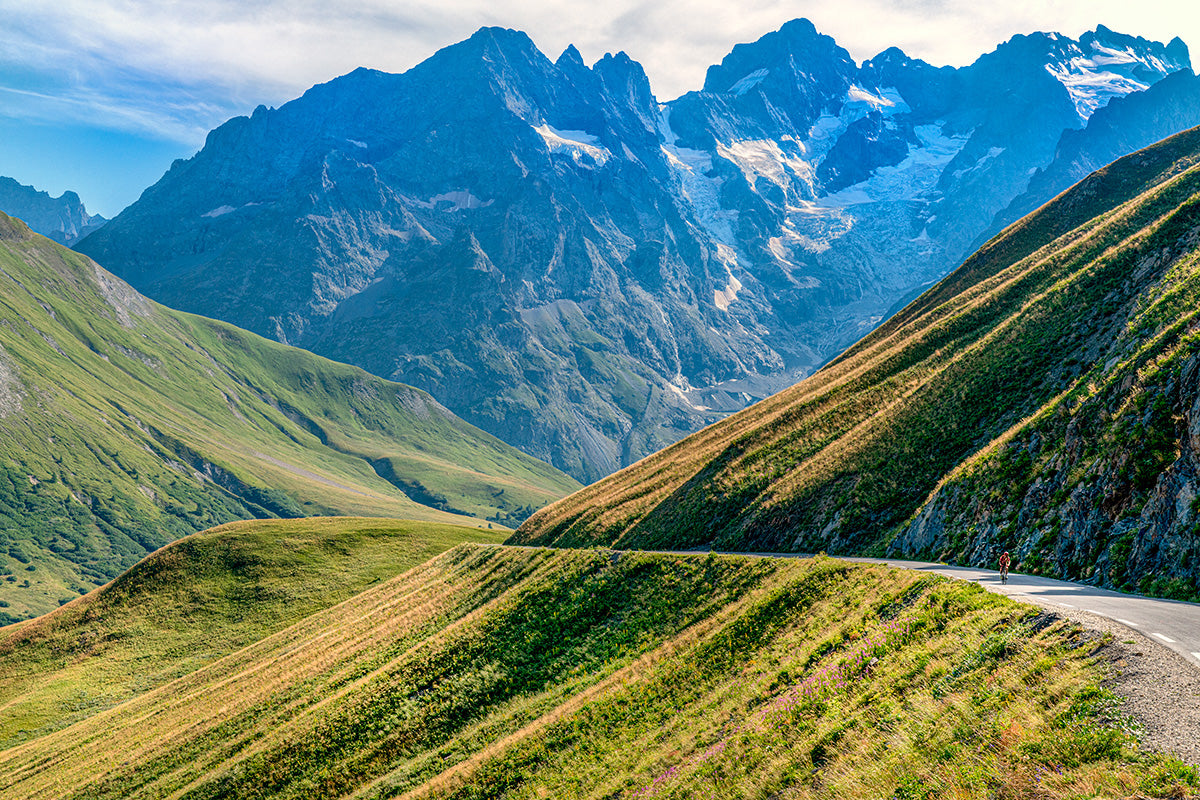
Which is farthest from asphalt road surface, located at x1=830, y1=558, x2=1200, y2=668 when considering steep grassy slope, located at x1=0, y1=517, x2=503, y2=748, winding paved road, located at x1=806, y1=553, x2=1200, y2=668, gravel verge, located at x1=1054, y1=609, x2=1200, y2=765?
steep grassy slope, located at x1=0, y1=517, x2=503, y2=748

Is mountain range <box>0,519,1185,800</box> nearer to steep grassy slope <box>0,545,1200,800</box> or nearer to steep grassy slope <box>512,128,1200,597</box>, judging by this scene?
steep grassy slope <box>0,545,1200,800</box>

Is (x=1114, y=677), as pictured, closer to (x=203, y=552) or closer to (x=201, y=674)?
(x=201, y=674)

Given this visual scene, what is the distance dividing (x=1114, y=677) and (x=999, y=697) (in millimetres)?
1843

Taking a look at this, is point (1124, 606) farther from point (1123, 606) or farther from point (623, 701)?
point (623, 701)

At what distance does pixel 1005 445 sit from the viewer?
105 ft

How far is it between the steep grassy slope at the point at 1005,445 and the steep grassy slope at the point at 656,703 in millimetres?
7547

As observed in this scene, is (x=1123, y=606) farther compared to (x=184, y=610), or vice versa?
(x=184, y=610)

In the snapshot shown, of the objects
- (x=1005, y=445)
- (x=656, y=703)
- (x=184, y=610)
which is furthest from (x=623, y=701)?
(x=184, y=610)

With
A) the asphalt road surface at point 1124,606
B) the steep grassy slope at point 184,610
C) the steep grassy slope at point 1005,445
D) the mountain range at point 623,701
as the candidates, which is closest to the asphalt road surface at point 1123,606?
the asphalt road surface at point 1124,606

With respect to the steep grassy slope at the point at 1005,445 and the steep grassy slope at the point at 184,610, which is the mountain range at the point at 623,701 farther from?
the steep grassy slope at the point at 1005,445

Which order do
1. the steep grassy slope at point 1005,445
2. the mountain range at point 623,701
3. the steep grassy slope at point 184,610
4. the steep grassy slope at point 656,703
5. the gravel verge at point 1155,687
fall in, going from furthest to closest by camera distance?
the steep grassy slope at point 184,610 < the steep grassy slope at point 1005,445 < the mountain range at point 623,701 < the steep grassy slope at point 656,703 < the gravel verge at point 1155,687

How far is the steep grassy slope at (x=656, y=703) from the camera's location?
12164mm

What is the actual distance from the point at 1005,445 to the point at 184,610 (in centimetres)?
9332

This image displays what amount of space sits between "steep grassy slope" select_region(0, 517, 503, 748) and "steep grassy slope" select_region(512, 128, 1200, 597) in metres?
38.1
